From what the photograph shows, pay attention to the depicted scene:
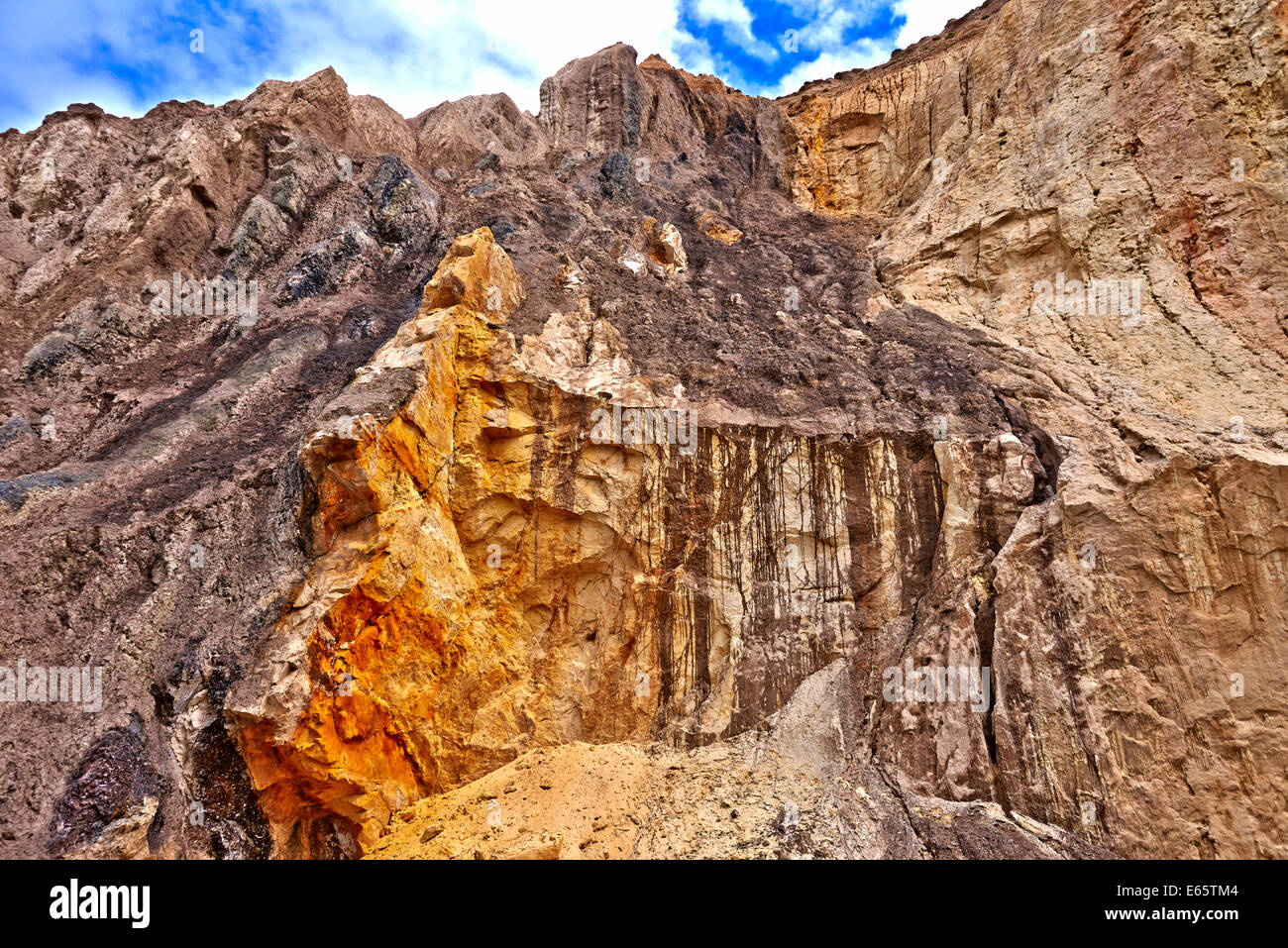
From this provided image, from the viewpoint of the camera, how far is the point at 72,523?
401 inches

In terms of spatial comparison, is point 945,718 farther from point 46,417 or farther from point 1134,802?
point 46,417

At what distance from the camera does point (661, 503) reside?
1230cm

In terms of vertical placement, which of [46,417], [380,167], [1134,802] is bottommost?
[1134,802]

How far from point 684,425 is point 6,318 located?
13896 mm

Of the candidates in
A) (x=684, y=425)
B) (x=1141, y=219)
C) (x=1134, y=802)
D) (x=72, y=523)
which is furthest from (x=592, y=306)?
(x=1134, y=802)

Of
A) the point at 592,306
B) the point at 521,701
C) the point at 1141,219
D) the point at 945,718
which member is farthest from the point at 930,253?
the point at 521,701

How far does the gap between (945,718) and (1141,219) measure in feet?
34.6

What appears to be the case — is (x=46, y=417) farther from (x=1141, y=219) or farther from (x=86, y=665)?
(x=1141, y=219)

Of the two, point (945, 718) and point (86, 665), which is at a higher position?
point (86, 665)

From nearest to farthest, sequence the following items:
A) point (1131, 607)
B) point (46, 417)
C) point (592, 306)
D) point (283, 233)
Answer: point (1131, 607) → point (46, 417) → point (592, 306) → point (283, 233)

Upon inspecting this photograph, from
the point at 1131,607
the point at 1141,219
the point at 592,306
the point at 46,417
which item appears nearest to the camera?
the point at 1131,607

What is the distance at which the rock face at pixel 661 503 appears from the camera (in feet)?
30.5

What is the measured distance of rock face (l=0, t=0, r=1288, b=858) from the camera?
9.29m

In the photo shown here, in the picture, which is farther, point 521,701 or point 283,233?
point 283,233
